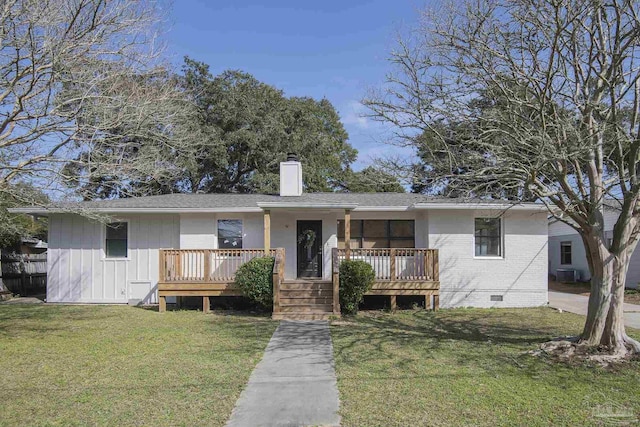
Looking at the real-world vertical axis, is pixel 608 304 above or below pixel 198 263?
below

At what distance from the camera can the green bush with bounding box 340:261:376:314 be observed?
1142cm

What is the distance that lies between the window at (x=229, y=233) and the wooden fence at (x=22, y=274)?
9.11 metres

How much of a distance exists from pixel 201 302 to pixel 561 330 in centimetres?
963

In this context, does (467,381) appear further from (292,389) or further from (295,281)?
(295,281)

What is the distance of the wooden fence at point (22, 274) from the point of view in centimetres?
1673

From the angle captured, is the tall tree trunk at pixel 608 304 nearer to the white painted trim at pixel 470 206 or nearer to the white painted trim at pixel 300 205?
the white painted trim at pixel 470 206

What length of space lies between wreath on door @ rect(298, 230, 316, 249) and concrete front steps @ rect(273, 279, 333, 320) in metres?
2.08

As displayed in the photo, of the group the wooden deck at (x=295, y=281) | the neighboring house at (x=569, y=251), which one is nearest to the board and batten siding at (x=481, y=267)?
the wooden deck at (x=295, y=281)

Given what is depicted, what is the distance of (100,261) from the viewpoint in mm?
13664

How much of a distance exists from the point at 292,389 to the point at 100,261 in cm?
1031

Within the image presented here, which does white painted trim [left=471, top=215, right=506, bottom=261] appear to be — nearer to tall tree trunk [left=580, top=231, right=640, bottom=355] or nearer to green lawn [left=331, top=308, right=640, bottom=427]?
green lawn [left=331, top=308, right=640, bottom=427]

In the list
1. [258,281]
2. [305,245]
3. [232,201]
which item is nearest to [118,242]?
[232,201]

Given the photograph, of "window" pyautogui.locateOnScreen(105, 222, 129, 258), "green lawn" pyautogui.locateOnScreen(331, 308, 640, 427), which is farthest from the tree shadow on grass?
"window" pyautogui.locateOnScreen(105, 222, 129, 258)

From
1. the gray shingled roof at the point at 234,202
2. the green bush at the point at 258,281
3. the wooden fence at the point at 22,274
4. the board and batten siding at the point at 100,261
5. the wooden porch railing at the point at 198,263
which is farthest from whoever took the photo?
the wooden fence at the point at 22,274
